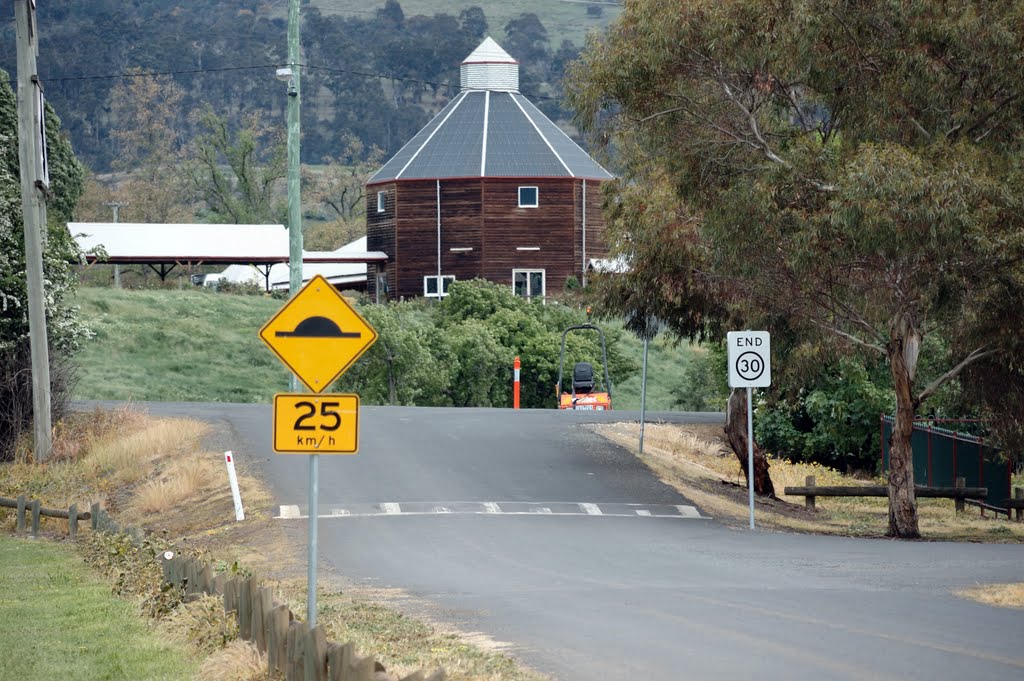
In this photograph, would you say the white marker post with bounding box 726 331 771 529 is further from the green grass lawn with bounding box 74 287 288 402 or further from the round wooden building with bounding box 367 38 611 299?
the round wooden building with bounding box 367 38 611 299

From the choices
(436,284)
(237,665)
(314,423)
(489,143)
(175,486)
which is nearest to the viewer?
(314,423)

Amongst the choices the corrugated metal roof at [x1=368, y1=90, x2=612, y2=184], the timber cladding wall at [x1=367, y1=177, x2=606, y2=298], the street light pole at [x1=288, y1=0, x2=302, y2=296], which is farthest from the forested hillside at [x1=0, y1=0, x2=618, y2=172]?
the street light pole at [x1=288, y1=0, x2=302, y2=296]

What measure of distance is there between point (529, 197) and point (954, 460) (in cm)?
4180

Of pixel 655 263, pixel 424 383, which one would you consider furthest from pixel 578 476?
pixel 424 383

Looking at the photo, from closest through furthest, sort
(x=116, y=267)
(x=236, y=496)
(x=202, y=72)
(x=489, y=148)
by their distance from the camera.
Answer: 1. (x=236, y=496)
2. (x=489, y=148)
3. (x=116, y=267)
4. (x=202, y=72)

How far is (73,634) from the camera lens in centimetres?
1418

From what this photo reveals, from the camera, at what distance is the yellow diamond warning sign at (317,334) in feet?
37.9

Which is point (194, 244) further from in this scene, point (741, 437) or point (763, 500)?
point (763, 500)

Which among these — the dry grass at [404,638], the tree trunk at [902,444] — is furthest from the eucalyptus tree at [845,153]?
the dry grass at [404,638]

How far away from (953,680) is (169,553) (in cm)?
790

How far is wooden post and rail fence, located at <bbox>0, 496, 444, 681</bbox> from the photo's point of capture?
9.30 metres

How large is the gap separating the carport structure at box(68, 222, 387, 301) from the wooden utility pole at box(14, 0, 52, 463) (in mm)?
46001

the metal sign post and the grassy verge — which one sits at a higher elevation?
the metal sign post

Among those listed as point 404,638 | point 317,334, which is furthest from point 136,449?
point 317,334
